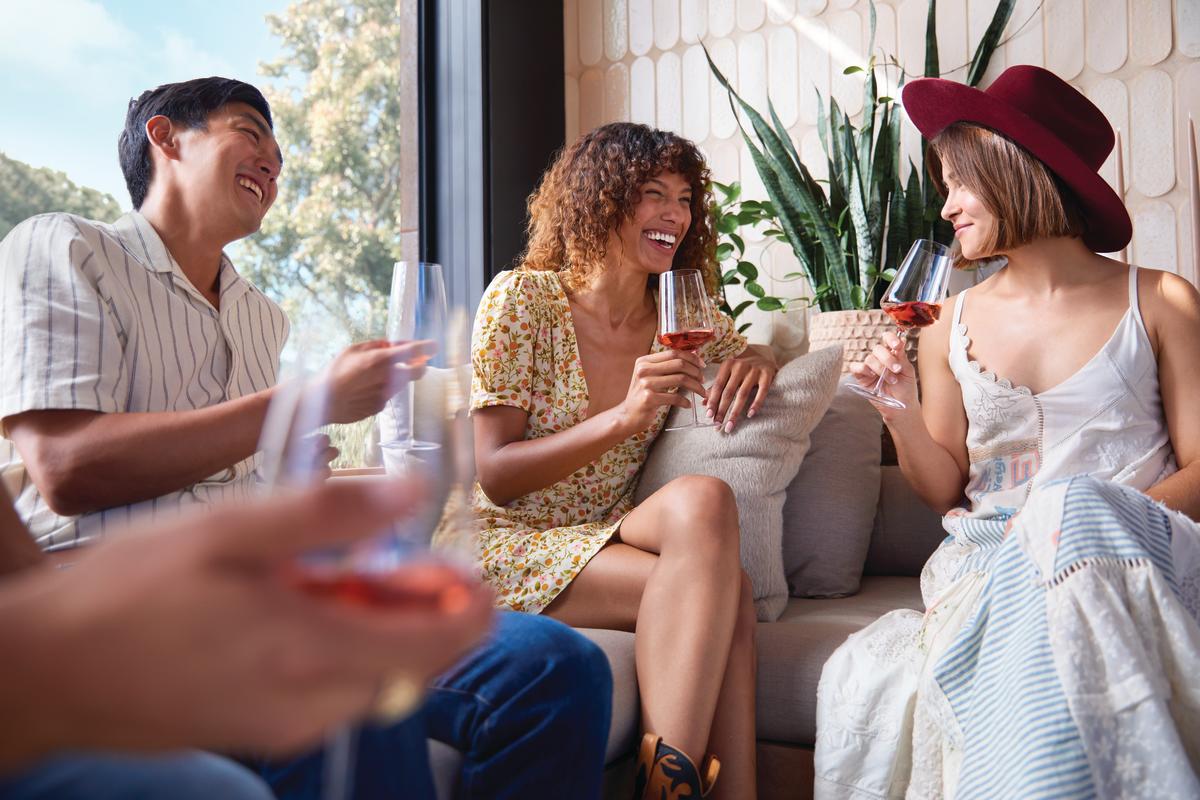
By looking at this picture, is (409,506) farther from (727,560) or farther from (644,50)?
(644,50)

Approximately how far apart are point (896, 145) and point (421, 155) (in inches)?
58.3

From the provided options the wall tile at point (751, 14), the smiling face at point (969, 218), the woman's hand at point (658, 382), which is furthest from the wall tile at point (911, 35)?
the woman's hand at point (658, 382)

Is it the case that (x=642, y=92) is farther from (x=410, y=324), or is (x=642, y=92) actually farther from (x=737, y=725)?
(x=410, y=324)

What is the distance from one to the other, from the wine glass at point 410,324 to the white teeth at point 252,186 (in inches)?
44.6

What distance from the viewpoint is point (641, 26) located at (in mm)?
3453

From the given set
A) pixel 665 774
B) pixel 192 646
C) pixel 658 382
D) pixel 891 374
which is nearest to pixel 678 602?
pixel 665 774

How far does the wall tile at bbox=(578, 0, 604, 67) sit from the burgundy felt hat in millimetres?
1791

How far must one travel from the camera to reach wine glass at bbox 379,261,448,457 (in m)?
0.45

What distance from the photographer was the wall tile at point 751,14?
320 cm

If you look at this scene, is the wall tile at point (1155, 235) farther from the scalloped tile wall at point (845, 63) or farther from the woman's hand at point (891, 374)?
the woman's hand at point (891, 374)

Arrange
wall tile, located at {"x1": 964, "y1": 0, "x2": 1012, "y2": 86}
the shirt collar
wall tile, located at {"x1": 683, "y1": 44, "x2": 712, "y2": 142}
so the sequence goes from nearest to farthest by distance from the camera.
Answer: the shirt collar, wall tile, located at {"x1": 964, "y1": 0, "x2": 1012, "y2": 86}, wall tile, located at {"x1": 683, "y1": 44, "x2": 712, "y2": 142}

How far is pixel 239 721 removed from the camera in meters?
0.26

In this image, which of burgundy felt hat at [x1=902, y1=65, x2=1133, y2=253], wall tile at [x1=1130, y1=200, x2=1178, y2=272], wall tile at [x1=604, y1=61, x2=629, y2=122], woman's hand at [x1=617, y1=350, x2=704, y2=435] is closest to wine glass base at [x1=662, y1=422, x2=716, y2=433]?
woman's hand at [x1=617, y1=350, x2=704, y2=435]

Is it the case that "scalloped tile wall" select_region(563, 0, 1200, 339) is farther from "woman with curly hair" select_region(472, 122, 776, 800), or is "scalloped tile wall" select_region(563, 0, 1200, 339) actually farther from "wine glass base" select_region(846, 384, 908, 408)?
"wine glass base" select_region(846, 384, 908, 408)
